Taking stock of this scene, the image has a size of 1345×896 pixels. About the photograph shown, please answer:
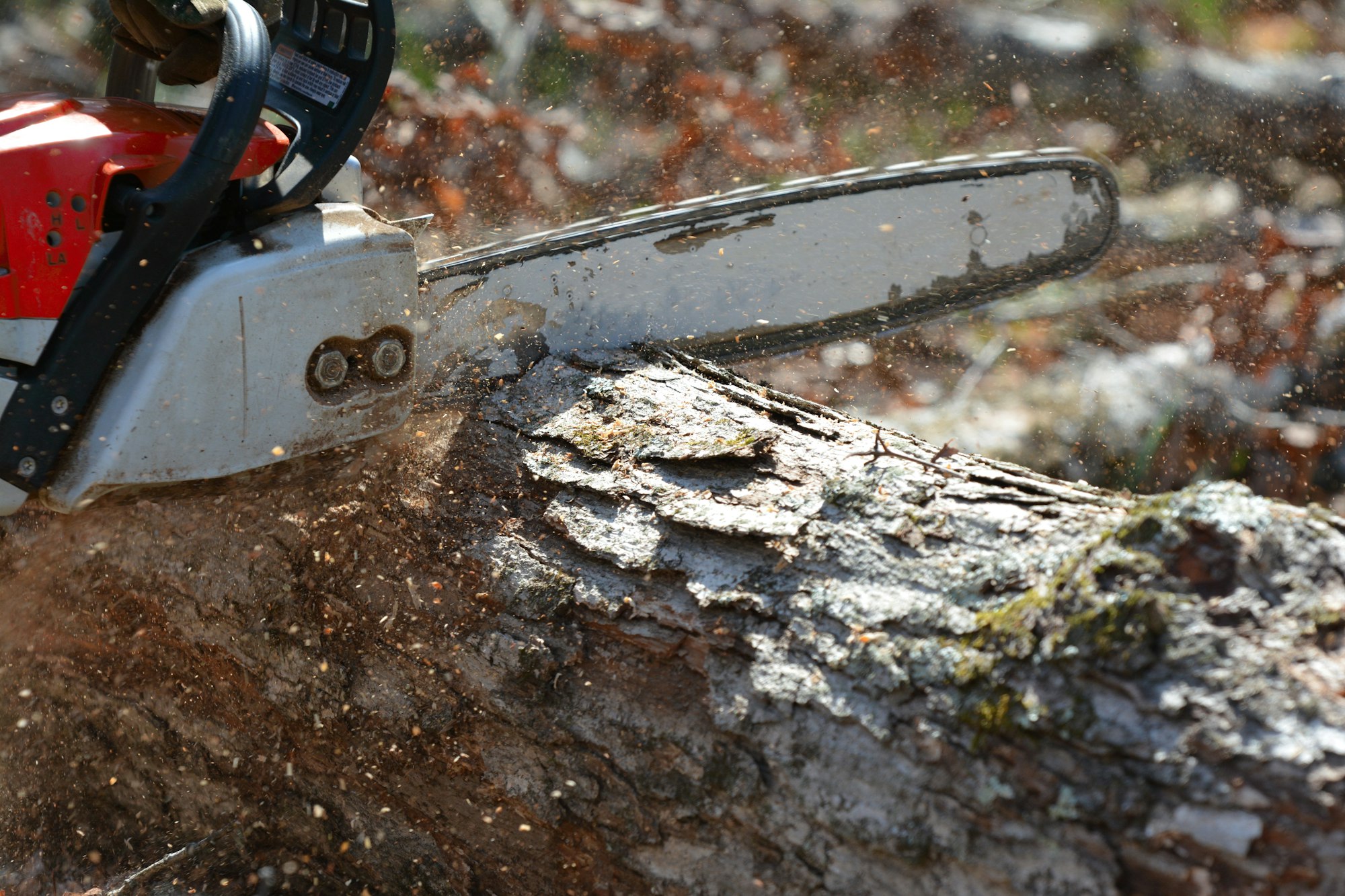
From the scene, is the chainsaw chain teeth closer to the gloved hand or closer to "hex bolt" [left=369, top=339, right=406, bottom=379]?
"hex bolt" [left=369, top=339, right=406, bottom=379]

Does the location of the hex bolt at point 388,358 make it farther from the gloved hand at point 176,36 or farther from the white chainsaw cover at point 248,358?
the gloved hand at point 176,36

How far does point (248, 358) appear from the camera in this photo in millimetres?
1434

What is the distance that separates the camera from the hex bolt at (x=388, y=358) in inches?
61.9

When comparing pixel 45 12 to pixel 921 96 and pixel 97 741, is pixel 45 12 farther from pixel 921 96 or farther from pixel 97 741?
pixel 921 96

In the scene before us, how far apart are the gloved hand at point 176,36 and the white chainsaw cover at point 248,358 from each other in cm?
32

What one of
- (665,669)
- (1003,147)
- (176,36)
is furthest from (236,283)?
(1003,147)

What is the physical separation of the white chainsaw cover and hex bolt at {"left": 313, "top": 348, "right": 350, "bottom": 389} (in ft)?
0.07

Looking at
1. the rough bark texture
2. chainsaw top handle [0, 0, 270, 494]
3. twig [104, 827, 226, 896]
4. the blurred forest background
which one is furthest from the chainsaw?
the blurred forest background

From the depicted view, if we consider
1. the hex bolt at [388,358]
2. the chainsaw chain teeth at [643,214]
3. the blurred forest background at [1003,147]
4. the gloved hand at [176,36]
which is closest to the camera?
the gloved hand at [176,36]

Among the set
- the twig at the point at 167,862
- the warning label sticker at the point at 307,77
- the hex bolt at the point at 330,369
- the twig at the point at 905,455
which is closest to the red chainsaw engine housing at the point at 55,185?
the warning label sticker at the point at 307,77

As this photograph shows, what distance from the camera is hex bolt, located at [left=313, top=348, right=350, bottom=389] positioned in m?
1.51

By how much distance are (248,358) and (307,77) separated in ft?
1.63

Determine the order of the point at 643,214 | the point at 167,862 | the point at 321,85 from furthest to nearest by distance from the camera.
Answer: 1. the point at 643,214
2. the point at 167,862
3. the point at 321,85

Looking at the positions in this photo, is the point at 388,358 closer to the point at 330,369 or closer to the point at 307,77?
the point at 330,369
